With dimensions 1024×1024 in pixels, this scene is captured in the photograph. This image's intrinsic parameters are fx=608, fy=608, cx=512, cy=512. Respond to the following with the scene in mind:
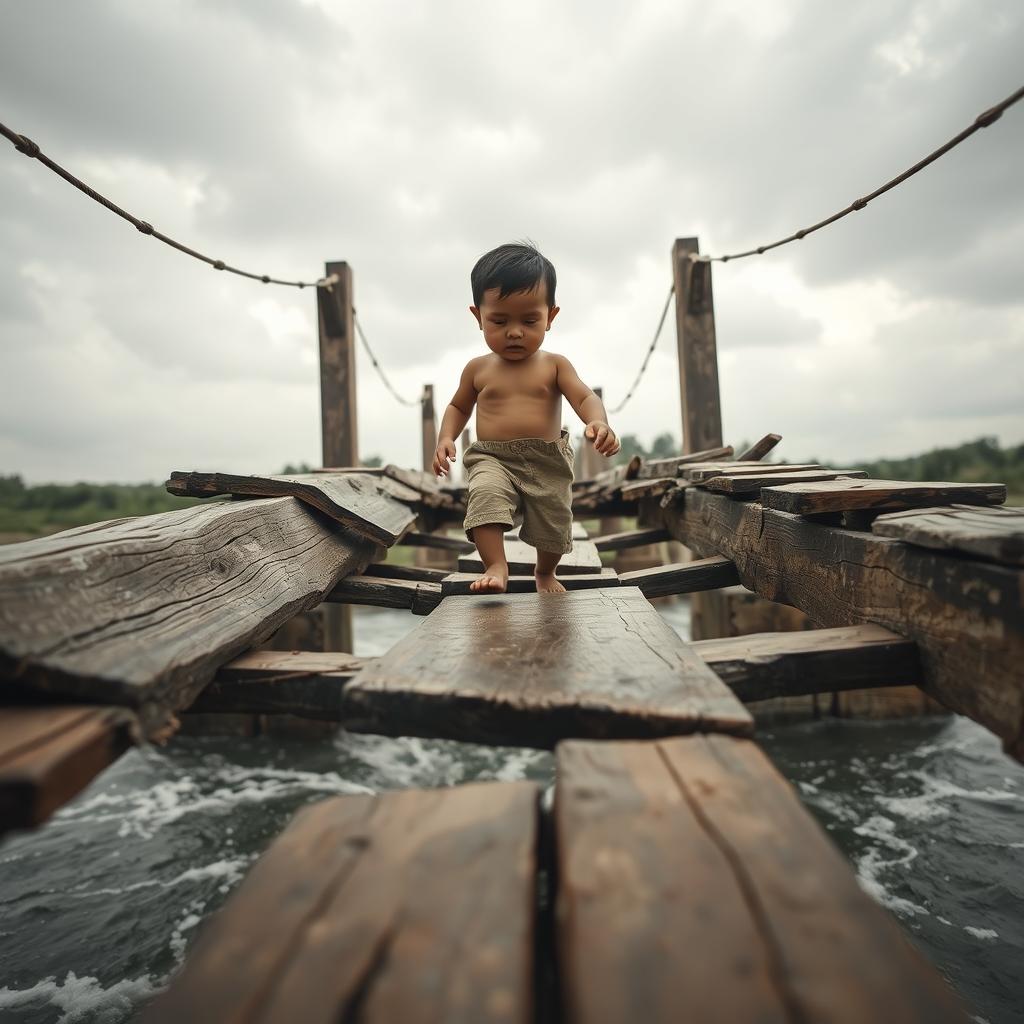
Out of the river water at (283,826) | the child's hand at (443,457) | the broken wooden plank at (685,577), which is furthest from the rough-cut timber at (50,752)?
the broken wooden plank at (685,577)

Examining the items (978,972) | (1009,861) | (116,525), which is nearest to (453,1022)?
(116,525)

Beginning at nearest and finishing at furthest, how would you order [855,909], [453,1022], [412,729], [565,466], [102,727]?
[453,1022] → [855,909] → [102,727] → [412,729] → [565,466]

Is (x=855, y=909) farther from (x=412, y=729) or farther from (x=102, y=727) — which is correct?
(x=102, y=727)

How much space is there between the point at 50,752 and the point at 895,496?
187 centimetres

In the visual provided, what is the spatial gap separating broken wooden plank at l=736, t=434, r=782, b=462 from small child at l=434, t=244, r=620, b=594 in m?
1.39

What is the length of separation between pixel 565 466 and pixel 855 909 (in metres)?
2.02

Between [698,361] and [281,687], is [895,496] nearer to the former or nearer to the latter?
[281,687]

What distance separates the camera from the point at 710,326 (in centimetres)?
505

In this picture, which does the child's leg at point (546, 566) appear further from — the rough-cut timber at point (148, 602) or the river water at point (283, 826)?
the river water at point (283, 826)

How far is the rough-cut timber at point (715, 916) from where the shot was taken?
56 cm

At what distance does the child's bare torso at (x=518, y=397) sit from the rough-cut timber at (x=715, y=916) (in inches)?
73.2

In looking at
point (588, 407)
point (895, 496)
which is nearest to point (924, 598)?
point (895, 496)

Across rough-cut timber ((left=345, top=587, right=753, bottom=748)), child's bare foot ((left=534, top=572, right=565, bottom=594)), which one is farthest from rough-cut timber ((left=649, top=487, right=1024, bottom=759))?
child's bare foot ((left=534, top=572, right=565, bottom=594))

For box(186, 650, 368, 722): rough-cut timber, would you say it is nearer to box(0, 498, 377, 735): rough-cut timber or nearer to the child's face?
box(0, 498, 377, 735): rough-cut timber
